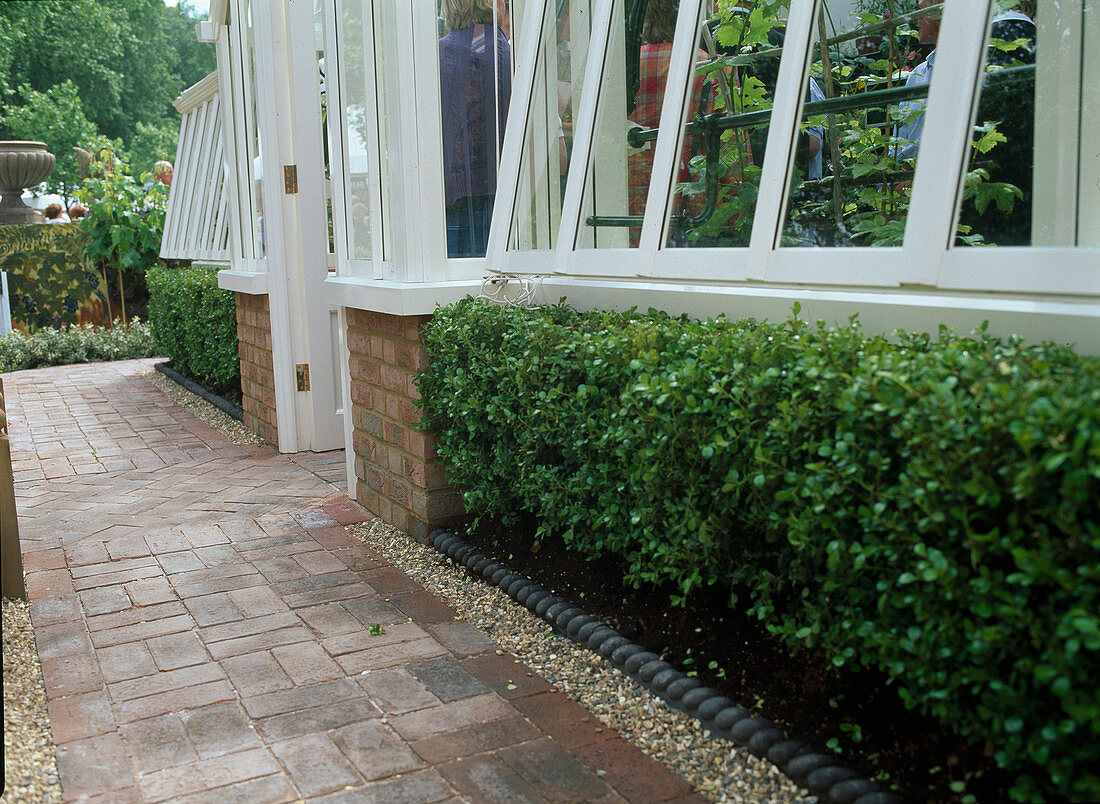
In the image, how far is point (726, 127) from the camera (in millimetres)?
3145

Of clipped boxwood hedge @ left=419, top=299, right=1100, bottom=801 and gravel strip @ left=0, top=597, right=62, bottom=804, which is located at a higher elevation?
clipped boxwood hedge @ left=419, top=299, right=1100, bottom=801

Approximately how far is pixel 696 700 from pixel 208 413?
6.54 meters

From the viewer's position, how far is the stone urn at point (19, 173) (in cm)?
A: 1521

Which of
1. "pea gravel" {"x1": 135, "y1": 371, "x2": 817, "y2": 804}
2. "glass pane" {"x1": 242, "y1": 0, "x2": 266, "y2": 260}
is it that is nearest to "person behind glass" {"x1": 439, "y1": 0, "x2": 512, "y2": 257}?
"pea gravel" {"x1": 135, "y1": 371, "x2": 817, "y2": 804}

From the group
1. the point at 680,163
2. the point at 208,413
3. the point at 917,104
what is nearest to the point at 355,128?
the point at 680,163

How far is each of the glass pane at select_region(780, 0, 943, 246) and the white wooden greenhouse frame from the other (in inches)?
3.8

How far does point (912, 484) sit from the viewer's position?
6.26ft

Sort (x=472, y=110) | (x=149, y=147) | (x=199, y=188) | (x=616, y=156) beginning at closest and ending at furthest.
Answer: (x=616, y=156) < (x=472, y=110) < (x=199, y=188) < (x=149, y=147)

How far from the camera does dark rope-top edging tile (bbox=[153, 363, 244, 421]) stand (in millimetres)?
7830

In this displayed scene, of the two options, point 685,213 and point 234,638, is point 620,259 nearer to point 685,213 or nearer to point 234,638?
point 685,213

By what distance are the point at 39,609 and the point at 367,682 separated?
5.22 ft

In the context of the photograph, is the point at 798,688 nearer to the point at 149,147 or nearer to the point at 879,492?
the point at 879,492

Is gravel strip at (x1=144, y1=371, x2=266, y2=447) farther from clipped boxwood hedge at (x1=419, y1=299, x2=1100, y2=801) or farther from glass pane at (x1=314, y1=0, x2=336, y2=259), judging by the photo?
clipped boxwood hedge at (x1=419, y1=299, x2=1100, y2=801)

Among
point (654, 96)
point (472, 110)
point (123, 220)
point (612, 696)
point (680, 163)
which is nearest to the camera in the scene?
point (612, 696)
